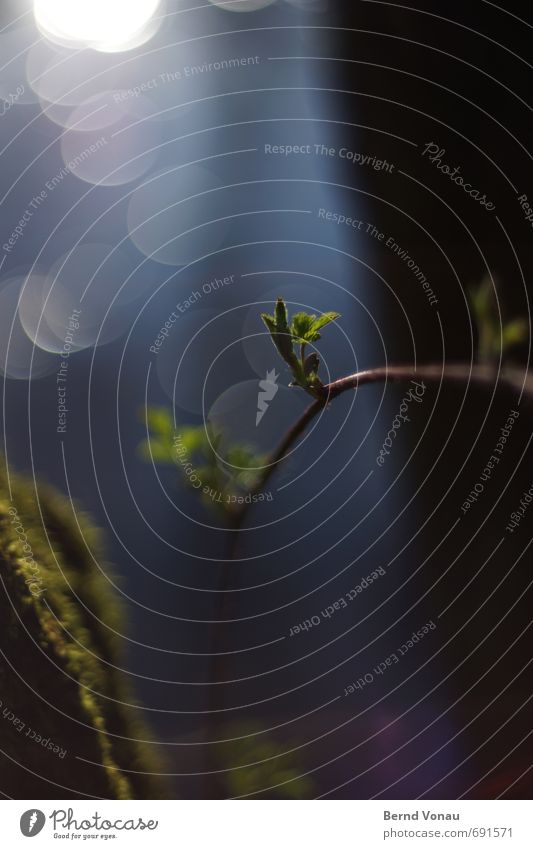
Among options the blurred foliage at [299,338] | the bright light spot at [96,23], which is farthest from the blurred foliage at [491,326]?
the bright light spot at [96,23]

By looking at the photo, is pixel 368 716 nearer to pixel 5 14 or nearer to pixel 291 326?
pixel 291 326

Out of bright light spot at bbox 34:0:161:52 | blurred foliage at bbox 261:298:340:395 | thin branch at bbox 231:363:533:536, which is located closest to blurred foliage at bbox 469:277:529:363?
thin branch at bbox 231:363:533:536

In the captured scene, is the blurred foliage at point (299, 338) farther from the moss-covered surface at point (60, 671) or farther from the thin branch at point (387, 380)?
the moss-covered surface at point (60, 671)

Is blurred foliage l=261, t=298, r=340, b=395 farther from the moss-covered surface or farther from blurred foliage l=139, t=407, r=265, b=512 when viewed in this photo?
the moss-covered surface

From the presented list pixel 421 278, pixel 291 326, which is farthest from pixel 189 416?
pixel 421 278

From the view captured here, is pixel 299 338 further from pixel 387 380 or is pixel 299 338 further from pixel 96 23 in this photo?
pixel 96 23

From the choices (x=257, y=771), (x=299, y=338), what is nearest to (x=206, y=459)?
(x=299, y=338)
